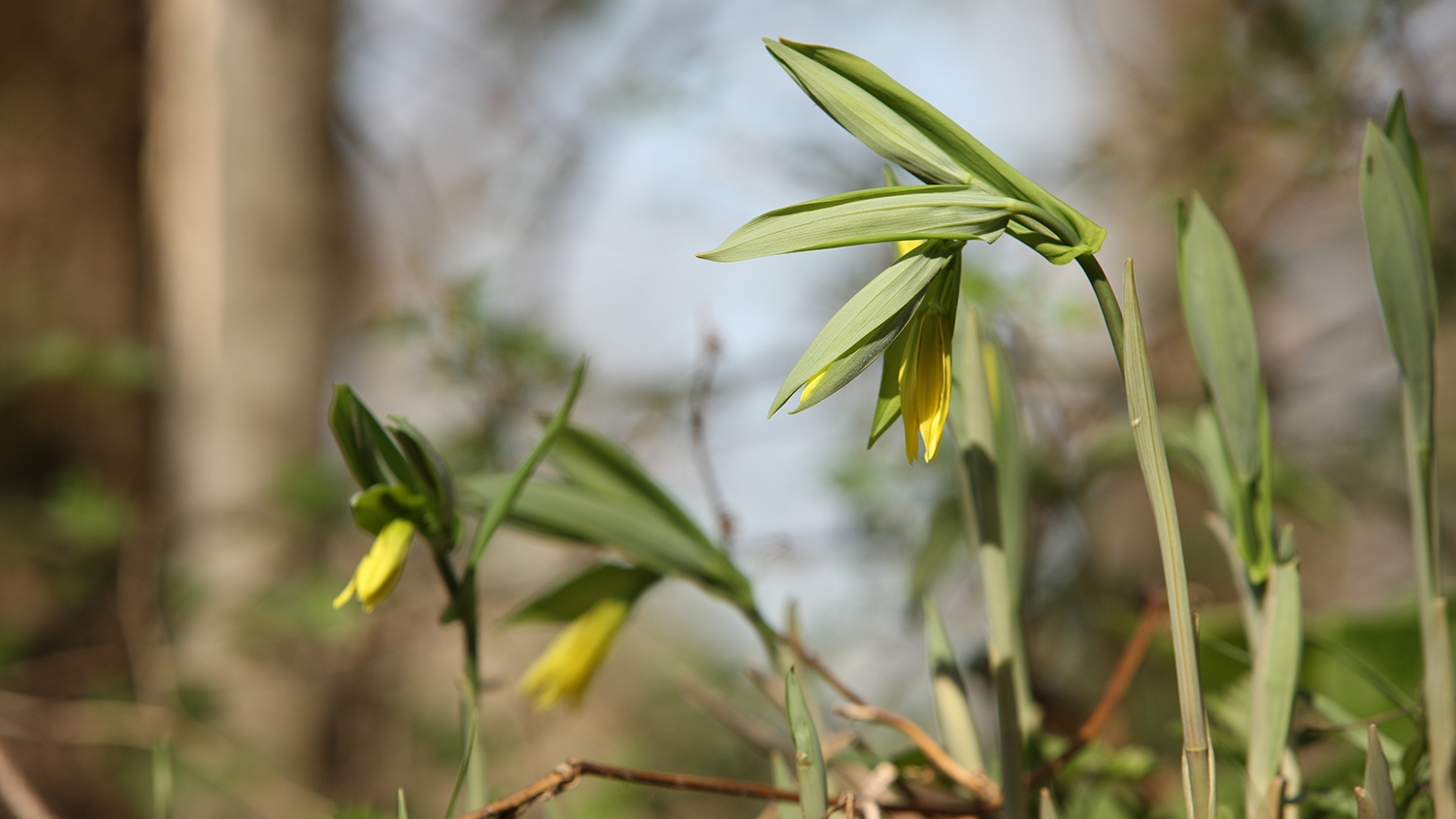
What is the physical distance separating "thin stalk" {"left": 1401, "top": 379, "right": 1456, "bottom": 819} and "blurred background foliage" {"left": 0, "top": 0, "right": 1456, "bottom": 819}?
285 mm

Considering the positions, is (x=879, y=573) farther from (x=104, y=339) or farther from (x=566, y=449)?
(x=104, y=339)

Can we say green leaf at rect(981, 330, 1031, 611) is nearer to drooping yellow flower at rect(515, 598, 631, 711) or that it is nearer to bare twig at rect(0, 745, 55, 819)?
drooping yellow flower at rect(515, 598, 631, 711)

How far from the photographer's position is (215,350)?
1224mm

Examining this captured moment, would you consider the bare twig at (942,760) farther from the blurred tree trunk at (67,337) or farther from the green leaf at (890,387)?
the blurred tree trunk at (67,337)

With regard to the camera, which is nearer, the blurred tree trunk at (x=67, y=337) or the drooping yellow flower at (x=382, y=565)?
the drooping yellow flower at (x=382, y=565)

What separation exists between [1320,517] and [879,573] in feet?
1.36

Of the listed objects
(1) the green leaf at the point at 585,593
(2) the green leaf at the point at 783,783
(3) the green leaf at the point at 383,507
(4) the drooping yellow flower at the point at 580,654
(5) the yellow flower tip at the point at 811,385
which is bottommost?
(2) the green leaf at the point at 783,783

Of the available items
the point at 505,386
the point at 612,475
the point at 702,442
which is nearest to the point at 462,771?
the point at 612,475

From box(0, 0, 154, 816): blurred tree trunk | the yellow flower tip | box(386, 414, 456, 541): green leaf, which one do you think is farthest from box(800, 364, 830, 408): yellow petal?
box(0, 0, 154, 816): blurred tree trunk

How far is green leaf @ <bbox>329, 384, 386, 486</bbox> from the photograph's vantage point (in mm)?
233

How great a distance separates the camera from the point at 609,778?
0.82 feet

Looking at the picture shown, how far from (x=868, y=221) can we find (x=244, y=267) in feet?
4.20

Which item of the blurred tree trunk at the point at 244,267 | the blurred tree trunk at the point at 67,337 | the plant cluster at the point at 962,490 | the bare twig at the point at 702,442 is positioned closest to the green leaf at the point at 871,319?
the plant cluster at the point at 962,490

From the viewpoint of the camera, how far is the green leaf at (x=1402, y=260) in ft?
0.72
